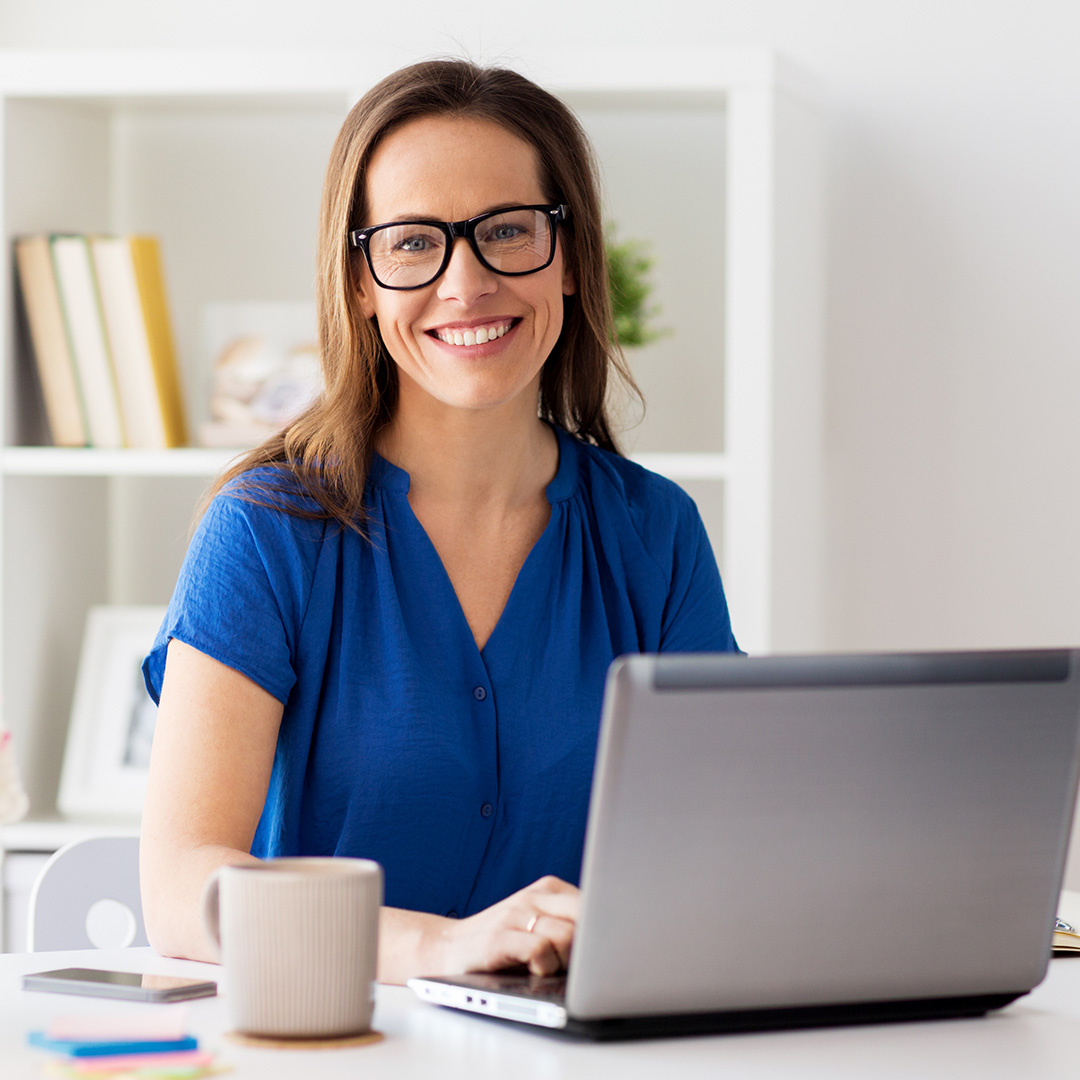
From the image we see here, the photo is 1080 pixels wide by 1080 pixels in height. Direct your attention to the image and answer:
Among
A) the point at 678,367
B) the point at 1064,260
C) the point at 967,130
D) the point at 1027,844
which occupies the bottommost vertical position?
the point at 1027,844

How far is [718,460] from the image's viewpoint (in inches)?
86.8

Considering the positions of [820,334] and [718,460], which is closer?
[718,460]

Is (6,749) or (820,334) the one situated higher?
(820,334)

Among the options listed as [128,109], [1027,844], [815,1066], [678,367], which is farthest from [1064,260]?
[815,1066]

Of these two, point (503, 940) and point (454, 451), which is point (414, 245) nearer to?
point (454, 451)

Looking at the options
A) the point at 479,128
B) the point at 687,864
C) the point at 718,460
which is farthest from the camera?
the point at 718,460

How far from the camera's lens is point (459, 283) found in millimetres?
1444

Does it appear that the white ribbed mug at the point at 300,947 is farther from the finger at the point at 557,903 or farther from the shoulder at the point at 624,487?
the shoulder at the point at 624,487

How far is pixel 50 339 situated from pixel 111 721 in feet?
2.03

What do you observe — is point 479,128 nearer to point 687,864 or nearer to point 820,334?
point 687,864

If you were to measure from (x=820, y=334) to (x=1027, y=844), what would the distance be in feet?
5.35

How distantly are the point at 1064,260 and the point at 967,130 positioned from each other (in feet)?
0.89

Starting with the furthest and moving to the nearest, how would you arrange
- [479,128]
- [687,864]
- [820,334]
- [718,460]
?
1. [820,334]
2. [718,460]
3. [479,128]
4. [687,864]

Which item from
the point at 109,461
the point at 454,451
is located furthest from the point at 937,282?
the point at 109,461
